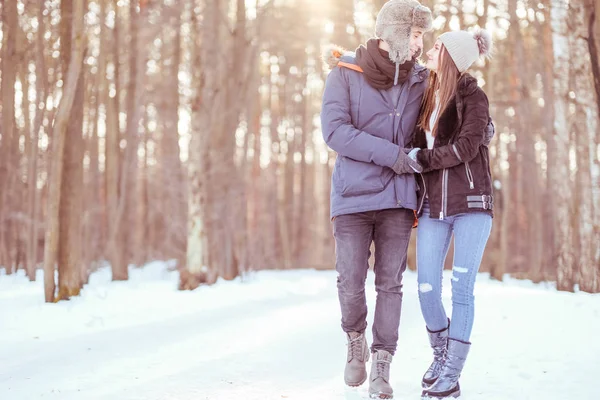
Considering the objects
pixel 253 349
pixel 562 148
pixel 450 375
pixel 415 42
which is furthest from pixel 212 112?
pixel 450 375

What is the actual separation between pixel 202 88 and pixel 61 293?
463 centimetres

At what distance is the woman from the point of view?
368 cm

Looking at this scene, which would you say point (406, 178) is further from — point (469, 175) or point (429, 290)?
point (429, 290)

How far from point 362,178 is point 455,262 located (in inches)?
29.8

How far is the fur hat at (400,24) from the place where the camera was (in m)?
3.79

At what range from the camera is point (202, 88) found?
11398 millimetres

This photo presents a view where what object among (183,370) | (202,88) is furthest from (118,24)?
(183,370)

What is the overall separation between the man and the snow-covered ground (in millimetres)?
480

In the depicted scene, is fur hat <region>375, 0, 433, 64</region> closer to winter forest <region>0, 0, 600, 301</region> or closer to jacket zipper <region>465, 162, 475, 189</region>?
jacket zipper <region>465, 162, 475, 189</region>

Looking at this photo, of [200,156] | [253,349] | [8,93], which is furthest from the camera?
[8,93]

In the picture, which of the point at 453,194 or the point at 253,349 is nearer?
the point at 453,194

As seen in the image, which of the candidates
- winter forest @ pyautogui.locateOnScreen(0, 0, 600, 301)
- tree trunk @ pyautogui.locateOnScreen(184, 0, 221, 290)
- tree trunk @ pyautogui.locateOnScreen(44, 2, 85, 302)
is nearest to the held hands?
winter forest @ pyautogui.locateOnScreen(0, 0, 600, 301)

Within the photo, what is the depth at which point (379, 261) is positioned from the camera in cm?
388

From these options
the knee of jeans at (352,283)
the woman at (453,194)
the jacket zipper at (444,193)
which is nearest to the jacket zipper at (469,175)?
the woman at (453,194)
